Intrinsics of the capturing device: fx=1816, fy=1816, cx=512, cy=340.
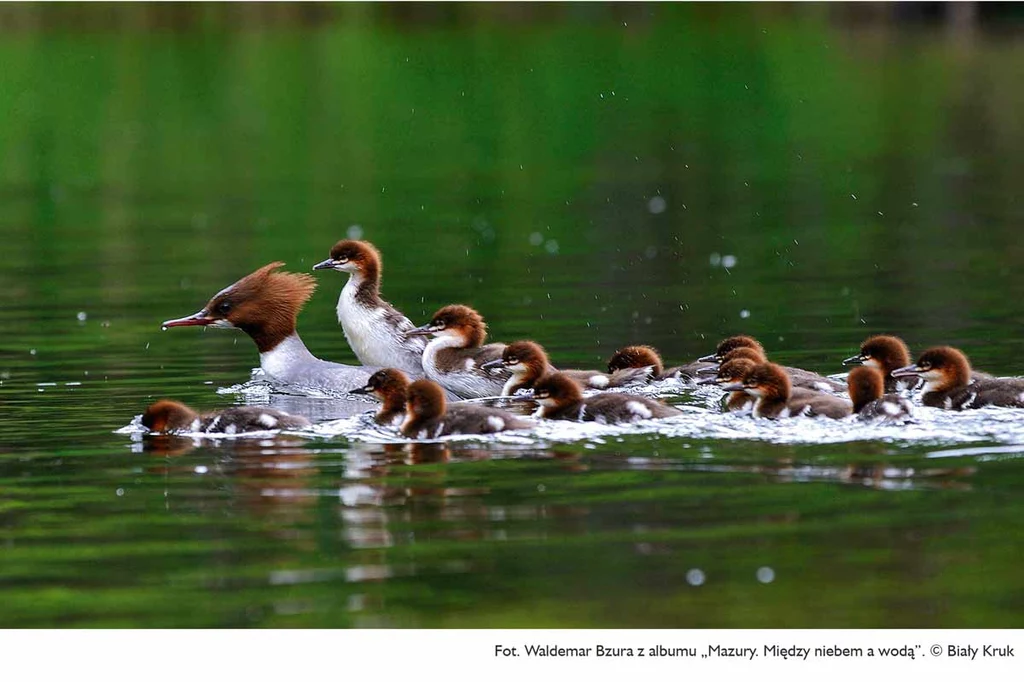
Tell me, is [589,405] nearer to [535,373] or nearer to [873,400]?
[535,373]

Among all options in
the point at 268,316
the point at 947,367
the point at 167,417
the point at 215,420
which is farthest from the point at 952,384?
the point at 268,316

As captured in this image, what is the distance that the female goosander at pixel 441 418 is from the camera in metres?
8.23

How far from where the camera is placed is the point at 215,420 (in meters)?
8.48

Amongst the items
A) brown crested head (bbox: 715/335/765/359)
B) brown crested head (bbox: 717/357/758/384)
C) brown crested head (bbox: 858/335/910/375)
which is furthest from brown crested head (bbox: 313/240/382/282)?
brown crested head (bbox: 858/335/910/375)

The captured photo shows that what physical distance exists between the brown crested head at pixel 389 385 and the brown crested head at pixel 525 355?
2.76ft

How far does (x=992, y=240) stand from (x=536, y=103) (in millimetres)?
16435

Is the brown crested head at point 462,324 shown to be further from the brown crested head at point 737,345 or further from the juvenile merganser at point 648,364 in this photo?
the brown crested head at point 737,345

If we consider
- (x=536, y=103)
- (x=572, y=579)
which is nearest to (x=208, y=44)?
(x=536, y=103)

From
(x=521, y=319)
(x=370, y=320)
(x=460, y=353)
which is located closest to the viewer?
(x=460, y=353)

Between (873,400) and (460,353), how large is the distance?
269cm

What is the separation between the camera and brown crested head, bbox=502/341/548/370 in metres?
9.38

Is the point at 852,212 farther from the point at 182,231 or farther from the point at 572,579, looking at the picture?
the point at 572,579

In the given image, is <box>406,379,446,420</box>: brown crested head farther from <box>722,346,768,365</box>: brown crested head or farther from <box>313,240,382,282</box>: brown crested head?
<box>313,240,382,282</box>: brown crested head

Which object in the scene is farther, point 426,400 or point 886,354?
point 886,354
